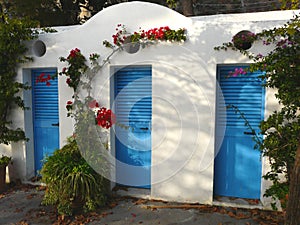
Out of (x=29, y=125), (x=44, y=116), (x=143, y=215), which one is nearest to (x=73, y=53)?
(x=44, y=116)

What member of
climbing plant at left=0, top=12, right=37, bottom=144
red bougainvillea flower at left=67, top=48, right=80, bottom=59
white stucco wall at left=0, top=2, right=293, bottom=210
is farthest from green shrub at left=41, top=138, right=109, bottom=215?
red bougainvillea flower at left=67, top=48, right=80, bottom=59

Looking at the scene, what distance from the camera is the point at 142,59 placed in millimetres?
4598

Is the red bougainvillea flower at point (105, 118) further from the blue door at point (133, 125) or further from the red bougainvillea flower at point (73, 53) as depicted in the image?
the red bougainvillea flower at point (73, 53)

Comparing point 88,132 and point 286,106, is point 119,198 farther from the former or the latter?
point 286,106

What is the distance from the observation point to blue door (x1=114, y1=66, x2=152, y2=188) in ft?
15.8

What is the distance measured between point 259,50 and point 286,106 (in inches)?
39.6

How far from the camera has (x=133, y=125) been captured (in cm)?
492

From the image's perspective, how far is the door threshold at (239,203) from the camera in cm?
431

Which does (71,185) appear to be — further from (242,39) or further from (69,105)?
(242,39)

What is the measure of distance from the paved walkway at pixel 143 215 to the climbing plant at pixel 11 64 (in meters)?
1.48

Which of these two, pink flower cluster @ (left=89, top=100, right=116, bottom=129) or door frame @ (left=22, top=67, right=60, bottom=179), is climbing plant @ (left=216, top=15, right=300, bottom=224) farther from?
door frame @ (left=22, top=67, right=60, bottom=179)

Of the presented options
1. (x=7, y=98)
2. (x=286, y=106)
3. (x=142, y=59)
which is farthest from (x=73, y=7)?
(x=286, y=106)

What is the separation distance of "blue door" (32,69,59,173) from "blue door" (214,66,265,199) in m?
3.43

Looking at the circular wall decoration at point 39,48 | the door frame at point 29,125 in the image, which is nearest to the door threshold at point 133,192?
the door frame at point 29,125
